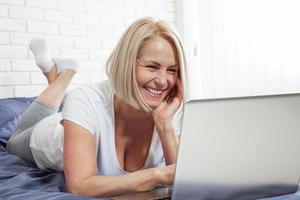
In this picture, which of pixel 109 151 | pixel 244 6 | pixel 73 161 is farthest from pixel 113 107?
pixel 244 6

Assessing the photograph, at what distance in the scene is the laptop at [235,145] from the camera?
26.7 inches

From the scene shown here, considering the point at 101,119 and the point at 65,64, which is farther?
the point at 65,64

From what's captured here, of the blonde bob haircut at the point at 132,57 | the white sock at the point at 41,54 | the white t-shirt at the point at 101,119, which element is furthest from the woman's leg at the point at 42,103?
the blonde bob haircut at the point at 132,57

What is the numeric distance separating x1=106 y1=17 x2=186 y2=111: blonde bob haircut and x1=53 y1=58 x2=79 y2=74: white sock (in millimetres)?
1144

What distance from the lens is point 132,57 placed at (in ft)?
3.74

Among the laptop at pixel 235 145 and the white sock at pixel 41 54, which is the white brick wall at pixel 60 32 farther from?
the laptop at pixel 235 145

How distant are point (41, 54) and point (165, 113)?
1290mm

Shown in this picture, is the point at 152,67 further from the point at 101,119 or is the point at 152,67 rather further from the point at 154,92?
the point at 101,119

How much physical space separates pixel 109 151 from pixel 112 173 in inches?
2.7

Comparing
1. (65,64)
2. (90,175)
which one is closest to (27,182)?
(90,175)

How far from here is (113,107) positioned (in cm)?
123

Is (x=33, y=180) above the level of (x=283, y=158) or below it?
below

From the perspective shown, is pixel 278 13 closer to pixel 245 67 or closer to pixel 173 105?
pixel 245 67

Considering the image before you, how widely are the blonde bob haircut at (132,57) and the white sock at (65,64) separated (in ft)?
3.75
